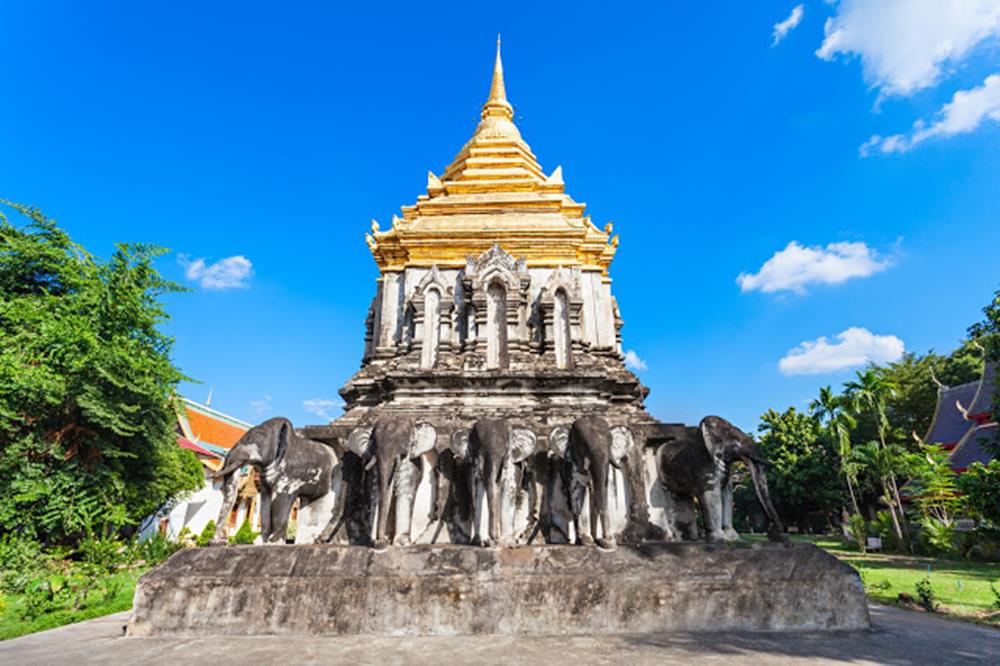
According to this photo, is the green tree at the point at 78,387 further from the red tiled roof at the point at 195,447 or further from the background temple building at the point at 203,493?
the red tiled roof at the point at 195,447

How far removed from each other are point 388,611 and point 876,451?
28.4 metres

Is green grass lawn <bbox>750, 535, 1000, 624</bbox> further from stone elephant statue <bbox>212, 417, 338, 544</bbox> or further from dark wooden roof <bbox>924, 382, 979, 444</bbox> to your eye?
dark wooden roof <bbox>924, 382, 979, 444</bbox>

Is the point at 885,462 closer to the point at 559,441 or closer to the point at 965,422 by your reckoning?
the point at 965,422

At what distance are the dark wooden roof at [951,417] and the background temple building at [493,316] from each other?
26990 millimetres

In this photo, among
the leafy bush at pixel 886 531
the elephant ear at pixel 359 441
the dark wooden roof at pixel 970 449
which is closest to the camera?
the elephant ear at pixel 359 441

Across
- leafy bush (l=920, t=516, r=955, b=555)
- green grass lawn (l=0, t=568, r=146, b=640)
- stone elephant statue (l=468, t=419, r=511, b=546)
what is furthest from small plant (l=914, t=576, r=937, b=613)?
leafy bush (l=920, t=516, r=955, b=555)

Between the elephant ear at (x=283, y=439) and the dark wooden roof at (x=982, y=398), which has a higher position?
the dark wooden roof at (x=982, y=398)

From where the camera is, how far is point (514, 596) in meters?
6.74

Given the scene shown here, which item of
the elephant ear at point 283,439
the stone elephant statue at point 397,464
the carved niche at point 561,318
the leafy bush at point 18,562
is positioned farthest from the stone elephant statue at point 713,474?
the leafy bush at point 18,562

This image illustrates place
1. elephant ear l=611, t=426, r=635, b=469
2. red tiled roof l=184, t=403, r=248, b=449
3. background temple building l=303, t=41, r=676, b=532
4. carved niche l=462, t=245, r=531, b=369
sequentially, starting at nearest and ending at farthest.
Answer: elephant ear l=611, t=426, r=635, b=469 < background temple building l=303, t=41, r=676, b=532 < carved niche l=462, t=245, r=531, b=369 < red tiled roof l=184, t=403, r=248, b=449

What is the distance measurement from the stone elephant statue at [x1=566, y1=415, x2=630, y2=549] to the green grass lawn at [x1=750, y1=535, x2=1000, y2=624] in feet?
20.7

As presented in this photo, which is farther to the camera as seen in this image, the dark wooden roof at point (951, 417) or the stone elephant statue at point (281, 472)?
the dark wooden roof at point (951, 417)

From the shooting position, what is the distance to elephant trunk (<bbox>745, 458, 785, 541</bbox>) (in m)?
7.70

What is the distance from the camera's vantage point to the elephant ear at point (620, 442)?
8.64m
